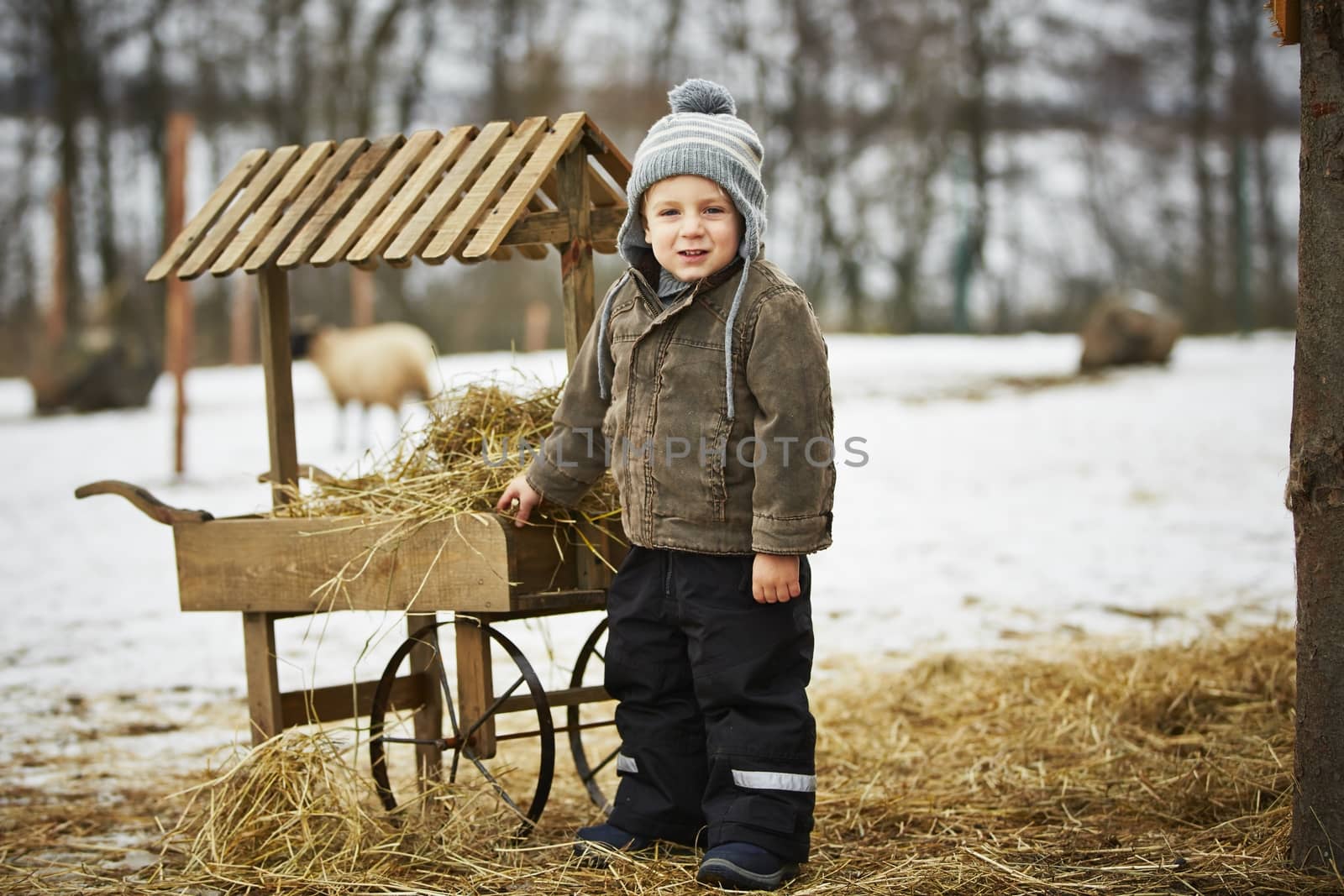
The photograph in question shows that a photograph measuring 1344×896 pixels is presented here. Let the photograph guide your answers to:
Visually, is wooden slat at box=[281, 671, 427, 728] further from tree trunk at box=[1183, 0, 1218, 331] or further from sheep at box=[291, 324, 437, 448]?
tree trunk at box=[1183, 0, 1218, 331]

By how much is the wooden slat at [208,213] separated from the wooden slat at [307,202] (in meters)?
0.21

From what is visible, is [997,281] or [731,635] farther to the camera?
[997,281]

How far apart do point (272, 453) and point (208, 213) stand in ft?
2.19

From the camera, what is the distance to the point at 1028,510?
342 inches

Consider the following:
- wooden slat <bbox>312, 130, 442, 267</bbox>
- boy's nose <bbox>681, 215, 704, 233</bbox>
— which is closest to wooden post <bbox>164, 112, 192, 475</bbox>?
wooden slat <bbox>312, 130, 442, 267</bbox>

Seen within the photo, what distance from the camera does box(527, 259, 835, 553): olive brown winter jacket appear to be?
9.11ft

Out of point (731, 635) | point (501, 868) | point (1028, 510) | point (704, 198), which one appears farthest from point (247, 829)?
point (1028, 510)

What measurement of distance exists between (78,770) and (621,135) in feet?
59.3

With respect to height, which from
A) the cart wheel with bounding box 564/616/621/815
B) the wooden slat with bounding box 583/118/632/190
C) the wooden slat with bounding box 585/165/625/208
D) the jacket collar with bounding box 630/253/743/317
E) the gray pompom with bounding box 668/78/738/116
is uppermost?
the gray pompom with bounding box 668/78/738/116

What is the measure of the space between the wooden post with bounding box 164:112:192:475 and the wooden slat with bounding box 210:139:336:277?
7.49m

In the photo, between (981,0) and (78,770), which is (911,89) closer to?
(981,0)

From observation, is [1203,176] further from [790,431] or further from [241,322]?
[790,431]

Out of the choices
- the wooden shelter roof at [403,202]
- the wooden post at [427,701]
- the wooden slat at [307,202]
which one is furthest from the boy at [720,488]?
the wooden slat at [307,202]

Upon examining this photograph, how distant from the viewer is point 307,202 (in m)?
3.50
